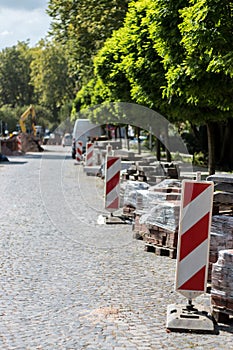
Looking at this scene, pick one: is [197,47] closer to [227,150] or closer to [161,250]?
[161,250]

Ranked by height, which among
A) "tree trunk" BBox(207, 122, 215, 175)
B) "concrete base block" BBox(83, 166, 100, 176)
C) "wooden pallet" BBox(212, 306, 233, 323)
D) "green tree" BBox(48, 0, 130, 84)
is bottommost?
"concrete base block" BBox(83, 166, 100, 176)

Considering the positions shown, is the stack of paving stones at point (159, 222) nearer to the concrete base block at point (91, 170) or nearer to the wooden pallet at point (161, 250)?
the wooden pallet at point (161, 250)

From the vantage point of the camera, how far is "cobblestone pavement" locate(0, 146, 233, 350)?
21.8ft

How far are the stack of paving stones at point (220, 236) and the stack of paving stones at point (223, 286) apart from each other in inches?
56.9

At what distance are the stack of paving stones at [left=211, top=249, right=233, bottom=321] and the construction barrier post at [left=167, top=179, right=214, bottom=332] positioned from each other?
Result: 0.48 feet

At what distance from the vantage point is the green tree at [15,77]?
416 ft

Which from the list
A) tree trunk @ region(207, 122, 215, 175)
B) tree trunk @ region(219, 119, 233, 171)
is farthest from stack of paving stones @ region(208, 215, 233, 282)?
tree trunk @ region(219, 119, 233, 171)

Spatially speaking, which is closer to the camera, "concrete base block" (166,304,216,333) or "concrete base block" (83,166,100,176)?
"concrete base block" (166,304,216,333)

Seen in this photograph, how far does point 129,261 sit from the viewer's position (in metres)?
10.6

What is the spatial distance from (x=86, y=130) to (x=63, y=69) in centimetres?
5188

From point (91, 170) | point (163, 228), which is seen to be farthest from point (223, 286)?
point (91, 170)

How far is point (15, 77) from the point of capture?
127 metres

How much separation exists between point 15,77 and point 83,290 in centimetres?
12114

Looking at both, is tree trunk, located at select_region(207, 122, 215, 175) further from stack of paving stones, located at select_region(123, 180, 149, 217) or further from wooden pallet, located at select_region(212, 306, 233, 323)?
wooden pallet, located at select_region(212, 306, 233, 323)
